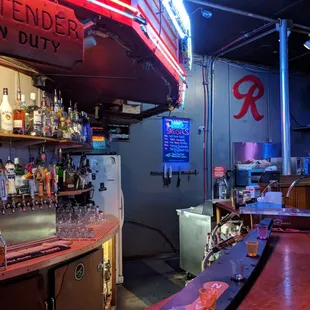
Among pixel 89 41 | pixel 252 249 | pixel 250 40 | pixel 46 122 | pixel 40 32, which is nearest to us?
pixel 252 249

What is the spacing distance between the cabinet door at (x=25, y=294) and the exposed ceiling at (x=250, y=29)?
12.8ft

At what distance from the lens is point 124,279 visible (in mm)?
4727

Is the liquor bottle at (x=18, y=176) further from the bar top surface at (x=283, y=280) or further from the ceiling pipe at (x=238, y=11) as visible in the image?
the ceiling pipe at (x=238, y=11)

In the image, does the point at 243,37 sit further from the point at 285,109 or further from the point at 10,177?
the point at 10,177

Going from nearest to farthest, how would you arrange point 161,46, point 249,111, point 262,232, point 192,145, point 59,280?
point 262,232
point 59,280
point 161,46
point 192,145
point 249,111

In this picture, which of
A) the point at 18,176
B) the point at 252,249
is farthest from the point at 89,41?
the point at 252,249

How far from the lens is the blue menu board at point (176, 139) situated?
6004mm

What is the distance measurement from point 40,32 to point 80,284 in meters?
1.87

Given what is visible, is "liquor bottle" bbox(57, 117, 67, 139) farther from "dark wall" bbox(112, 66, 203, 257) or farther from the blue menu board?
the blue menu board

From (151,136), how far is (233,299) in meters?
4.94

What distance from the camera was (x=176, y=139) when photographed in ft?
20.0

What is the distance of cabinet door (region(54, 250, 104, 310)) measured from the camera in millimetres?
2328

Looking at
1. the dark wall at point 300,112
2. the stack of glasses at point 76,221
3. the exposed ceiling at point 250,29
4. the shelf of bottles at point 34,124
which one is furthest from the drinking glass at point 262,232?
the dark wall at point 300,112

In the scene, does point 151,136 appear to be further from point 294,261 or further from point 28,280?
point 294,261
